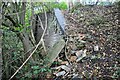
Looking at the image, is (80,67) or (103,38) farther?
(103,38)

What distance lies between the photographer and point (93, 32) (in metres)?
5.75

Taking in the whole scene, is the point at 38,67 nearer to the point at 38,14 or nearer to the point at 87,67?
the point at 87,67

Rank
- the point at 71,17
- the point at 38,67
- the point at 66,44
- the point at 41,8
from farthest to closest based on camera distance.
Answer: the point at 71,17, the point at 41,8, the point at 66,44, the point at 38,67

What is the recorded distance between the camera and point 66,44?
5008 millimetres

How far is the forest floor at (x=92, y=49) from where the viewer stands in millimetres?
4266

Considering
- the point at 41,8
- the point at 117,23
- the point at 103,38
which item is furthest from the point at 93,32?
the point at 41,8

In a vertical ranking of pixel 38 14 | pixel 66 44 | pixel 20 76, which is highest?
pixel 38 14

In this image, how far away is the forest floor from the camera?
4.27m

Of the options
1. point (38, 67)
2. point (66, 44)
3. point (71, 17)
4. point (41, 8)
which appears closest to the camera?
point (38, 67)

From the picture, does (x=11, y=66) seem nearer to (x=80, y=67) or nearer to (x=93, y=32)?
(x=80, y=67)

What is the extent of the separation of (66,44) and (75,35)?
70 cm

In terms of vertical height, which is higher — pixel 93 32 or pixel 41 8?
pixel 41 8

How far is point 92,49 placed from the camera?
5.02 metres

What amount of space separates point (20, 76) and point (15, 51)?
51 cm
